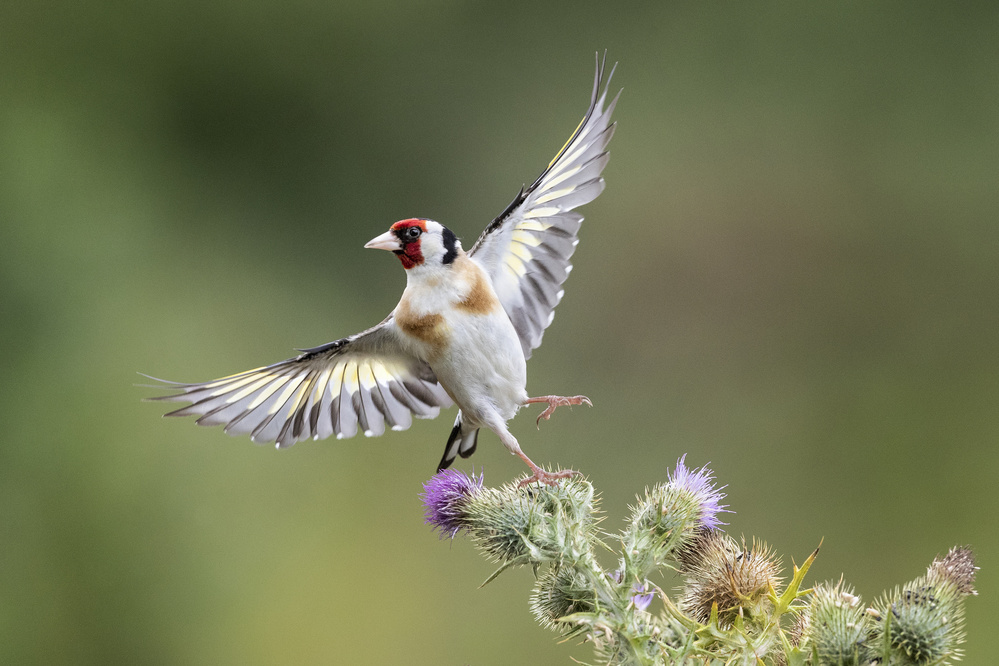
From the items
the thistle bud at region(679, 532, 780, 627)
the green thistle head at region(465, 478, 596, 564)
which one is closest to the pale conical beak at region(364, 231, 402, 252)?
the green thistle head at region(465, 478, 596, 564)

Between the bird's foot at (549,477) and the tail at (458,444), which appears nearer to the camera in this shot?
the bird's foot at (549,477)

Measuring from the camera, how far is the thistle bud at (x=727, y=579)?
2166mm

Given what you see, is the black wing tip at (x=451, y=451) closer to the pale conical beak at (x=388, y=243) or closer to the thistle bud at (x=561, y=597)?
the pale conical beak at (x=388, y=243)

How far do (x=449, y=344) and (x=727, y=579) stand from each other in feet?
3.52

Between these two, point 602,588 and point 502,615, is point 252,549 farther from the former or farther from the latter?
point 602,588

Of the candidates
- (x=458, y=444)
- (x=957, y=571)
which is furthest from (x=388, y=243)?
(x=957, y=571)

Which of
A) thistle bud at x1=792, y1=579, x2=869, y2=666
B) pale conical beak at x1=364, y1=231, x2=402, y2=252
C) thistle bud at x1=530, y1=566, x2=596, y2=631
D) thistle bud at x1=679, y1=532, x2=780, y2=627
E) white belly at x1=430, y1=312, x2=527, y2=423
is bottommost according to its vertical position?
thistle bud at x1=530, y1=566, x2=596, y2=631

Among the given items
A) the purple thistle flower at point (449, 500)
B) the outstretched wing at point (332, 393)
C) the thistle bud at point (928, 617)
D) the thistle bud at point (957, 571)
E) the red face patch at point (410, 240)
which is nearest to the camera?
the thistle bud at point (928, 617)

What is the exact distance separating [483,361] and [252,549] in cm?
413

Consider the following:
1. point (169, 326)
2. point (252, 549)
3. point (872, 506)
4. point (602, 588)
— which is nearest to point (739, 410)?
point (872, 506)

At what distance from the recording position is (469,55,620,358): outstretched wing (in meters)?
2.89

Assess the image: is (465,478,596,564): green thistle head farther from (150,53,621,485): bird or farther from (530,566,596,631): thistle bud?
(150,53,621,485): bird

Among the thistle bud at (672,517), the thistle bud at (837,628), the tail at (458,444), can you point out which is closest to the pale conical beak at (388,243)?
the tail at (458,444)

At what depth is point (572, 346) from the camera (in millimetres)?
6926
